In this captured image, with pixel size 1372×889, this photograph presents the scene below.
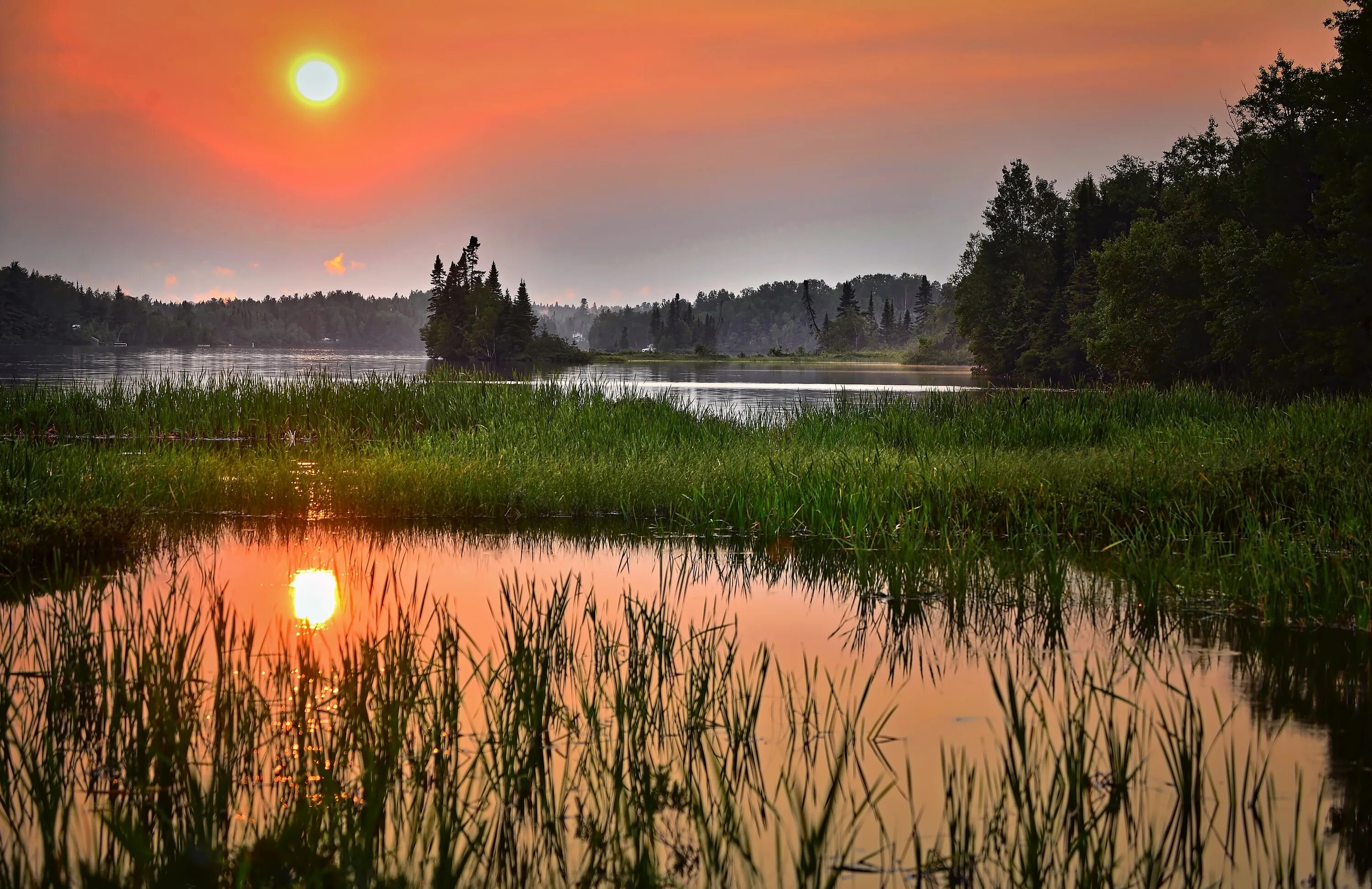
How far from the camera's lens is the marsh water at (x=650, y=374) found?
160 feet

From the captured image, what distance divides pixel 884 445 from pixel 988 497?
6702 millimetres

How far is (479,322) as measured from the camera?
114 meters

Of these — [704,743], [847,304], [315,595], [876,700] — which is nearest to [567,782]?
[704,743]

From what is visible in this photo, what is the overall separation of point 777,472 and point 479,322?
10267 cm

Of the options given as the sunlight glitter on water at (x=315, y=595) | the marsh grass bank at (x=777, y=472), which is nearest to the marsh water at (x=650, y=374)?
the marsh grass bank at (x=777, y=472)

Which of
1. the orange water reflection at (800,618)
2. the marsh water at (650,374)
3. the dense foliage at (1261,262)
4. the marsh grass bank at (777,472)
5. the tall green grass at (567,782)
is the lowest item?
the orange water reflection at (800,618)

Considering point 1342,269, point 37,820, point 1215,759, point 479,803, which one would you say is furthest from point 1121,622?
point 1342,269

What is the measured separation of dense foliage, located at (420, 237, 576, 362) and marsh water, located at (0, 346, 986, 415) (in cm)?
722

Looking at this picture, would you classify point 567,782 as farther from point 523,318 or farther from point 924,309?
point 924,309

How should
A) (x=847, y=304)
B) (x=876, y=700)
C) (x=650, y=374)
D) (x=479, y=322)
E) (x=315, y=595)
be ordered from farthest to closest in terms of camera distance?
(x=847, y=304)
(x=479, y=322)
(x=650, y=374)
(x=315, y=595)
(x=876, y=700)

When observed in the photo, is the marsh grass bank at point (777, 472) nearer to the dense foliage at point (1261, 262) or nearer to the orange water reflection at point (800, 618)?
the orange water reflection at point (800, 618)

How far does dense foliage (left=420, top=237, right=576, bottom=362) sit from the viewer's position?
11462cm

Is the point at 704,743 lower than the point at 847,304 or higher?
lower

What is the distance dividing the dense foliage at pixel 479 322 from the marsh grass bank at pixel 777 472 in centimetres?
8862
